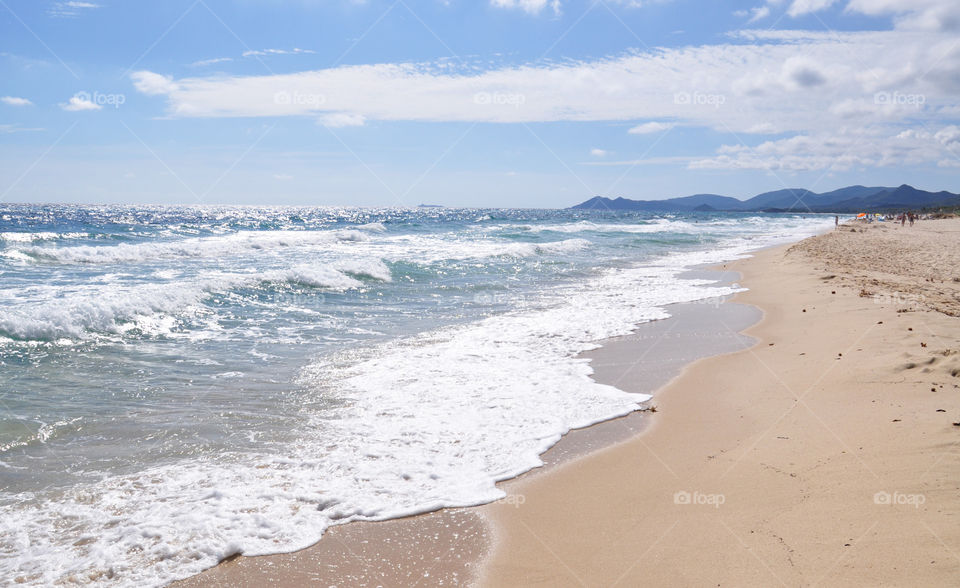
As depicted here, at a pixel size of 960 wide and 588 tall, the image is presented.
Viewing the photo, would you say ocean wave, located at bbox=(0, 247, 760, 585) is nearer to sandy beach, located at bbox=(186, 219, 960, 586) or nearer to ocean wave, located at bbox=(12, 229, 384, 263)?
sandy beach, located at bbox=(186, 219, 960, 586)

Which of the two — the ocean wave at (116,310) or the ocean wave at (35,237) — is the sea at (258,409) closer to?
the ocean wave at (116,310)

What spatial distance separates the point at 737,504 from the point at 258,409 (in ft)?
15.5

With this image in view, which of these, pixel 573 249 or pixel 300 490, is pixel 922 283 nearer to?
pixel 300 490

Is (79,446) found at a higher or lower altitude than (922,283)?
lower

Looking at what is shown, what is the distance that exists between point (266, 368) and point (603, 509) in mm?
5367

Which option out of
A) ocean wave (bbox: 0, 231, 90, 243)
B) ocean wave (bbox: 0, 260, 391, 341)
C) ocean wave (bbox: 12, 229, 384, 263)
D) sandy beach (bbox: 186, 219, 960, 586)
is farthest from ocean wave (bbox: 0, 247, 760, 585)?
ocean wave (bbox: 0, 231, 90, 243)

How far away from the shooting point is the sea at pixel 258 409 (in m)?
3.88

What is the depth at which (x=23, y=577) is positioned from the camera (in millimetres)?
3344

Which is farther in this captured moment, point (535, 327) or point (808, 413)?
point (535, 327)

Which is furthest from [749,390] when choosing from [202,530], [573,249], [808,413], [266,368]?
[573,249]

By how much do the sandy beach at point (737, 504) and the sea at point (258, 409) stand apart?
0.39 metres

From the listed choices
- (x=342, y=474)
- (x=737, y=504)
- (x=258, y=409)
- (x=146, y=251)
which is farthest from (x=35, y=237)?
(x=737, y=504)

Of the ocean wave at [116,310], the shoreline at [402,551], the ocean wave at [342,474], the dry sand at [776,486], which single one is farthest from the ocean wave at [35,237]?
the dry sand at [776,486]

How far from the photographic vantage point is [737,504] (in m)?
3.86
